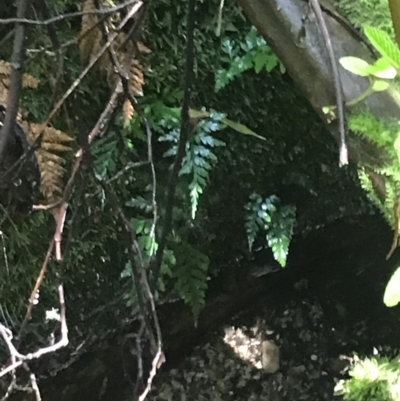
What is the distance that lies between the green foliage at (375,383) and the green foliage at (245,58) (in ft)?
2.28

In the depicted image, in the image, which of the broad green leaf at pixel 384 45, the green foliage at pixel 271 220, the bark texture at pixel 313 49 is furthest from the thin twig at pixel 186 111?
the green foliage at pixel 271 220

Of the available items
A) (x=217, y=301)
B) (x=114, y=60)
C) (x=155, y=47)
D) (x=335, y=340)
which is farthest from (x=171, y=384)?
(x=114, y=60)

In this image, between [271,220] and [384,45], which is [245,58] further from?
[384,45]

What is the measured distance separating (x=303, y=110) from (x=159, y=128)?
36cm

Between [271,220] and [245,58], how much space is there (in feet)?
1.49

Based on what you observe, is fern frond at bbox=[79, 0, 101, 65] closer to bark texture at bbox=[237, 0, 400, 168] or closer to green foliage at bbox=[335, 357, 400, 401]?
bark texture at bbox=[237, 0, 400, 168]

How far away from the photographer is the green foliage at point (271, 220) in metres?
1.53

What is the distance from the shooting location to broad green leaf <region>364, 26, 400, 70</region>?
0.57m

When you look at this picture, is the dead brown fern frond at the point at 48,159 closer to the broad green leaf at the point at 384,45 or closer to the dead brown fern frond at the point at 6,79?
the dead brown fern frond at the point at 6,79

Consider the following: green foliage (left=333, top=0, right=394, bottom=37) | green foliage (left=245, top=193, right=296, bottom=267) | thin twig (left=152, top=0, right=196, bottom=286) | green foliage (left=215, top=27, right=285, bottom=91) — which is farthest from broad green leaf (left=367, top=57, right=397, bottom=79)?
green foliage (left=245, top=193, right=296, bottom=267)

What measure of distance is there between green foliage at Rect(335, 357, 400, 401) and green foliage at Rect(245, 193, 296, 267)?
0.67m

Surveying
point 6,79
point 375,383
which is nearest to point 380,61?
point 375,383

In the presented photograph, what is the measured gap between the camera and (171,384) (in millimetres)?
1793

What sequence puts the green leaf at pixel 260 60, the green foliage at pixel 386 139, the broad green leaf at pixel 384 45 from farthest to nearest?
the green leaf at pixel 260 60, the green foliage at pixel 386 139, the broad green leaf at pixel 384 45
